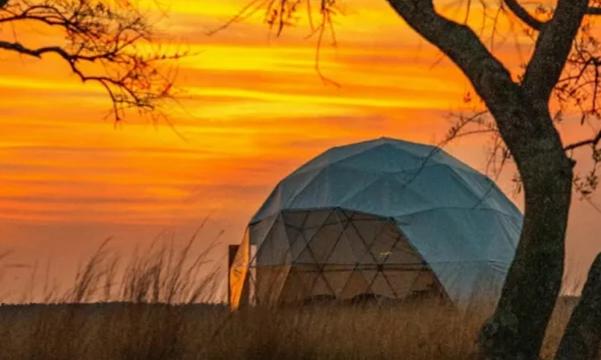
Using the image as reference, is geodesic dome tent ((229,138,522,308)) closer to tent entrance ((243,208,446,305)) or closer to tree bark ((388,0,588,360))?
tent entrance ((243,208,446,305))

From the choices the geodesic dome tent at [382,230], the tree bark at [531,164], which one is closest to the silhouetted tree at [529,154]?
the tree bark at [531,164]

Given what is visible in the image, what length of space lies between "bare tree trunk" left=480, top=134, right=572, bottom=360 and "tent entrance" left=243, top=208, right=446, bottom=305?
Answer: 17501 millimetres

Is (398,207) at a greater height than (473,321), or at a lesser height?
lesser

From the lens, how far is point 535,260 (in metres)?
10.7

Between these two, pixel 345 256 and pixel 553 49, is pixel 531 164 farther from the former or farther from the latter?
pixel 345 256

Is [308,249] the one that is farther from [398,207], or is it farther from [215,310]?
[215,310]

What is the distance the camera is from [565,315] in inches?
731

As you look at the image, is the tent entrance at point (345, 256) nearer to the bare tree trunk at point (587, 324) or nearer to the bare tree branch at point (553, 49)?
the bare tree trunk at point (587, 324)

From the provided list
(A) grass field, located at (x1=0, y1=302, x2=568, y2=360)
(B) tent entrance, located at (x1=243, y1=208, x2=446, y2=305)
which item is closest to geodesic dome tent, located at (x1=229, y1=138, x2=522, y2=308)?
(B) tent entrance, located at (x1=243, y1=208, x2=446, y2=305)

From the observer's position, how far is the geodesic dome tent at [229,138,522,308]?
28.1 m

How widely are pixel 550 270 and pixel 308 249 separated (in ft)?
61.3

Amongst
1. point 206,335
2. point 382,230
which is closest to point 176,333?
point 206,335

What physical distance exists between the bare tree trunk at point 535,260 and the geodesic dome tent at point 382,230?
16.7m

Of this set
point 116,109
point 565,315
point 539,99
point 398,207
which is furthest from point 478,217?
point 539,99
